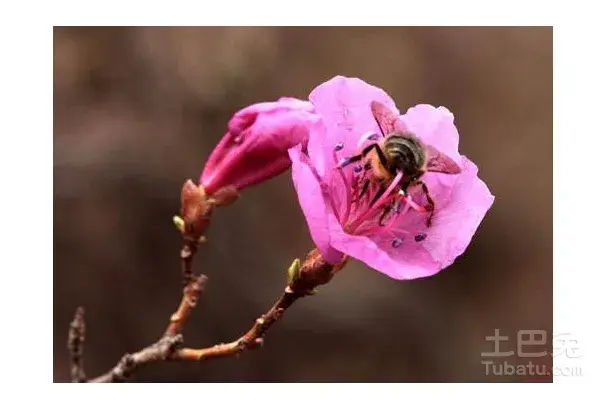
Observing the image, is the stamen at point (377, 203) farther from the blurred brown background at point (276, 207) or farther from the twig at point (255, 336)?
the blurred brown background at point (276, 207)

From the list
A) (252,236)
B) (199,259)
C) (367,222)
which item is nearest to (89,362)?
(199,259)

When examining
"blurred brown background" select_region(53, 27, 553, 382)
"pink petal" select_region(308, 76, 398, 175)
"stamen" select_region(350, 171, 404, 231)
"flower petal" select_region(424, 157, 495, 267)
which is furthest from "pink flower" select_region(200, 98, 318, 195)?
"blurred brown background" select_region(53, 27, 553, 382)

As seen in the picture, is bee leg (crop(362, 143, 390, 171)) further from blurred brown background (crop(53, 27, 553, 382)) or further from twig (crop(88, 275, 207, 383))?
blurred brown background (crop(53, 27, 553, 382))

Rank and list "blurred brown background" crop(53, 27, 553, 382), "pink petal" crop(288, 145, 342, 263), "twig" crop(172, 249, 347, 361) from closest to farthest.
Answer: "pink petal" crop(288, 145, 342, 263) < "twig" crop(172, 249, 347, 361) < "blurred brown background" crop(53, 27, 553, 382)

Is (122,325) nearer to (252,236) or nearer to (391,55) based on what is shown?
(252,236)

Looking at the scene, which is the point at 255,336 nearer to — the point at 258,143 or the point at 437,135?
the point at 258,143
